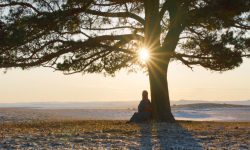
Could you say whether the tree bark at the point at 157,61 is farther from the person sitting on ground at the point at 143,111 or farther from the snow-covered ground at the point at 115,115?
the snow-covered ground at the point at 115,115

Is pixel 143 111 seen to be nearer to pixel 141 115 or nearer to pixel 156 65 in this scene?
pixel 141 115

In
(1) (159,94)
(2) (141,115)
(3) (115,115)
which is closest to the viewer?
(1) (159,94)

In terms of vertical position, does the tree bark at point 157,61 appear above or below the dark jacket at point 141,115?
above

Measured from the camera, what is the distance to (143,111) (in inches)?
414

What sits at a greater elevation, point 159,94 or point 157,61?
point 157,61

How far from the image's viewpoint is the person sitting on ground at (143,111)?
411 inches

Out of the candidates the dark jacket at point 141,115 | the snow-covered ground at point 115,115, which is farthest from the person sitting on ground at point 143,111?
the snow-covered ground at point 115,115

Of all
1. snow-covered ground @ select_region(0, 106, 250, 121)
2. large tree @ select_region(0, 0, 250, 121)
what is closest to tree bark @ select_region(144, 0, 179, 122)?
large tree @ select_region(0, 0, 250, 121)

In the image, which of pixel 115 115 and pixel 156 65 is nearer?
pixel 156 65

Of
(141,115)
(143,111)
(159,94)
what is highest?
(159,94)

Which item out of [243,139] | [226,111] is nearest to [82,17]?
[243,139]

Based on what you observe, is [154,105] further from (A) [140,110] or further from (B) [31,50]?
(B) [31,50]

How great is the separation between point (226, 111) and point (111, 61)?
15.5m

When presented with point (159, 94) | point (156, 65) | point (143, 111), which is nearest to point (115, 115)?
point (143, 111)
